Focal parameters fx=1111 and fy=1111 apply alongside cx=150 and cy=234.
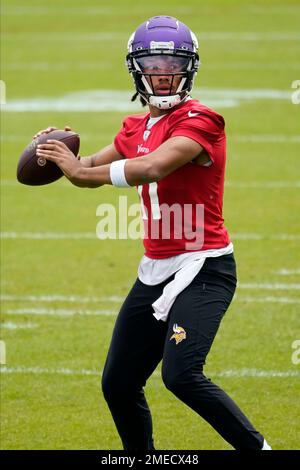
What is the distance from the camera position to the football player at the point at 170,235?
473 cm

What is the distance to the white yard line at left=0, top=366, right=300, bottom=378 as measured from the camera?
21.6 ft

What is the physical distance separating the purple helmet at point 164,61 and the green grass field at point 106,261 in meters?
1.82

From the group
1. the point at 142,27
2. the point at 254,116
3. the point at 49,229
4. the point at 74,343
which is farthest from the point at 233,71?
the point at 142,27

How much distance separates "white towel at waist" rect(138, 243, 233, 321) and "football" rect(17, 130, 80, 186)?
66 centimetres

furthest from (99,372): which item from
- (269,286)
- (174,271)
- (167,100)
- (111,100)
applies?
(111,100)

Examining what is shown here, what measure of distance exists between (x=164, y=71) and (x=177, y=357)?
1284mm

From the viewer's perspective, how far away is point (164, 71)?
498 centimetres

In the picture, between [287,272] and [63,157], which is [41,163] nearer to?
[63,157]

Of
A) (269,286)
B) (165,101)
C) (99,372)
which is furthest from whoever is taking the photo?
(269,286)

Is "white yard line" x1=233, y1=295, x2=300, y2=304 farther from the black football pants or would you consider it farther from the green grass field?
the black football pants

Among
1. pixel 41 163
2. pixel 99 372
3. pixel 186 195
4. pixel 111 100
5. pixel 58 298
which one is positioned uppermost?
pixel 111 100

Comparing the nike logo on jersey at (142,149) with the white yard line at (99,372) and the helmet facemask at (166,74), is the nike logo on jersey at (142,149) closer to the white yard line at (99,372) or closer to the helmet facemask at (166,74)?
the helmet facemask at (166,74)

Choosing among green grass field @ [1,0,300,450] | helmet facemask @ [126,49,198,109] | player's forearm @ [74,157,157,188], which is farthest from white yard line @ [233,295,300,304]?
player's forearm @ [74,157,157,188]

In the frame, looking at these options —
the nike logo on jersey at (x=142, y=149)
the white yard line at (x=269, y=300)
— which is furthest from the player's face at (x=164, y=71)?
the white yard line at (x=269, y=300)
